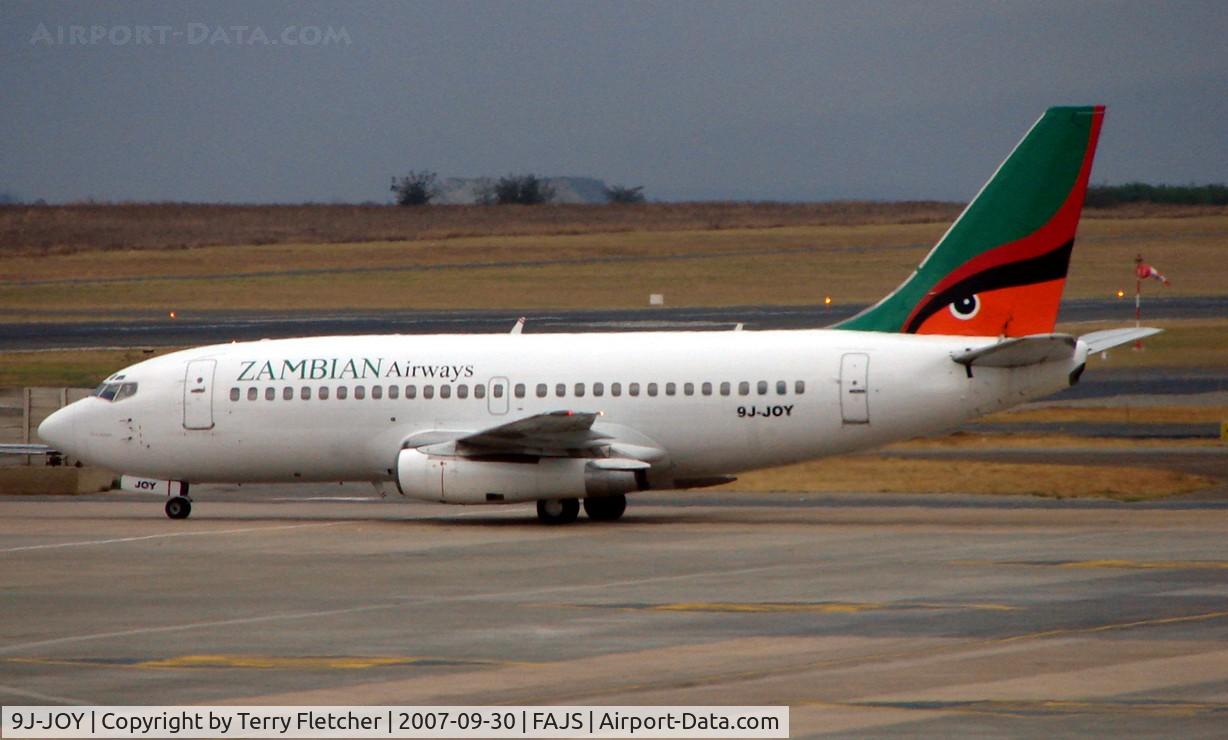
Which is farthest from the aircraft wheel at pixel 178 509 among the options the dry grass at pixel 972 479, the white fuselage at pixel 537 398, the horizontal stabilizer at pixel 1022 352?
the horizontal stabilizer at pixel 1022 352

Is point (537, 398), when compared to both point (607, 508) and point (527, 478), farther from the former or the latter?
point (607, 508)

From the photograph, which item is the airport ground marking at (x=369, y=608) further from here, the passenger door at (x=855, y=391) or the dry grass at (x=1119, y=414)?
the dry grass at (x=1119, y=414)

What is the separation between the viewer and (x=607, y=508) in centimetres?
3362

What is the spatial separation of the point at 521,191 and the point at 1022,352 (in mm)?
120744

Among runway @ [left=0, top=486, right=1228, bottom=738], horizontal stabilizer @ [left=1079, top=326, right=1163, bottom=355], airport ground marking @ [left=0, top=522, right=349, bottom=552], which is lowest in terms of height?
runway @ [left=0, top=486, right=1228, bottom=738]

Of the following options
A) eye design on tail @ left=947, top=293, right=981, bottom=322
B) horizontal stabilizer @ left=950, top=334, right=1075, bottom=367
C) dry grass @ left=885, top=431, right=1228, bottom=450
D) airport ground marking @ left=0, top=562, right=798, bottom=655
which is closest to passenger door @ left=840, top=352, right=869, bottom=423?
horizontal stabilizer @ left=950, top=334, right=1075, bottom=367

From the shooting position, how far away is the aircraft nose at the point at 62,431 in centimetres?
3575

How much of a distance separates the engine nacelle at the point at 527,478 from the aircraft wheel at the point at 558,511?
27.6 inches

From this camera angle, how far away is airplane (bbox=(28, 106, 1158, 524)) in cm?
3150

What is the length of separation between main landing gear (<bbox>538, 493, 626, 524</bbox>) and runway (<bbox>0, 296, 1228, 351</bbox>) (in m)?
31.0

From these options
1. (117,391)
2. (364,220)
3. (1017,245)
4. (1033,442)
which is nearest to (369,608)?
(1017,245)

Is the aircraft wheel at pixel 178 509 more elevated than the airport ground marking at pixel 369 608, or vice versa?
the aircraft wheel at pixel 178 509

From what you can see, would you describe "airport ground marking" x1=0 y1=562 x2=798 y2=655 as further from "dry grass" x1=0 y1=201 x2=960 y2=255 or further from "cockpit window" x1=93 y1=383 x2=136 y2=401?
"dry grass" x1=0 y1=201 x2=960 y2=255

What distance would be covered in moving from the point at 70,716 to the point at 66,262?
9109 centimetres
